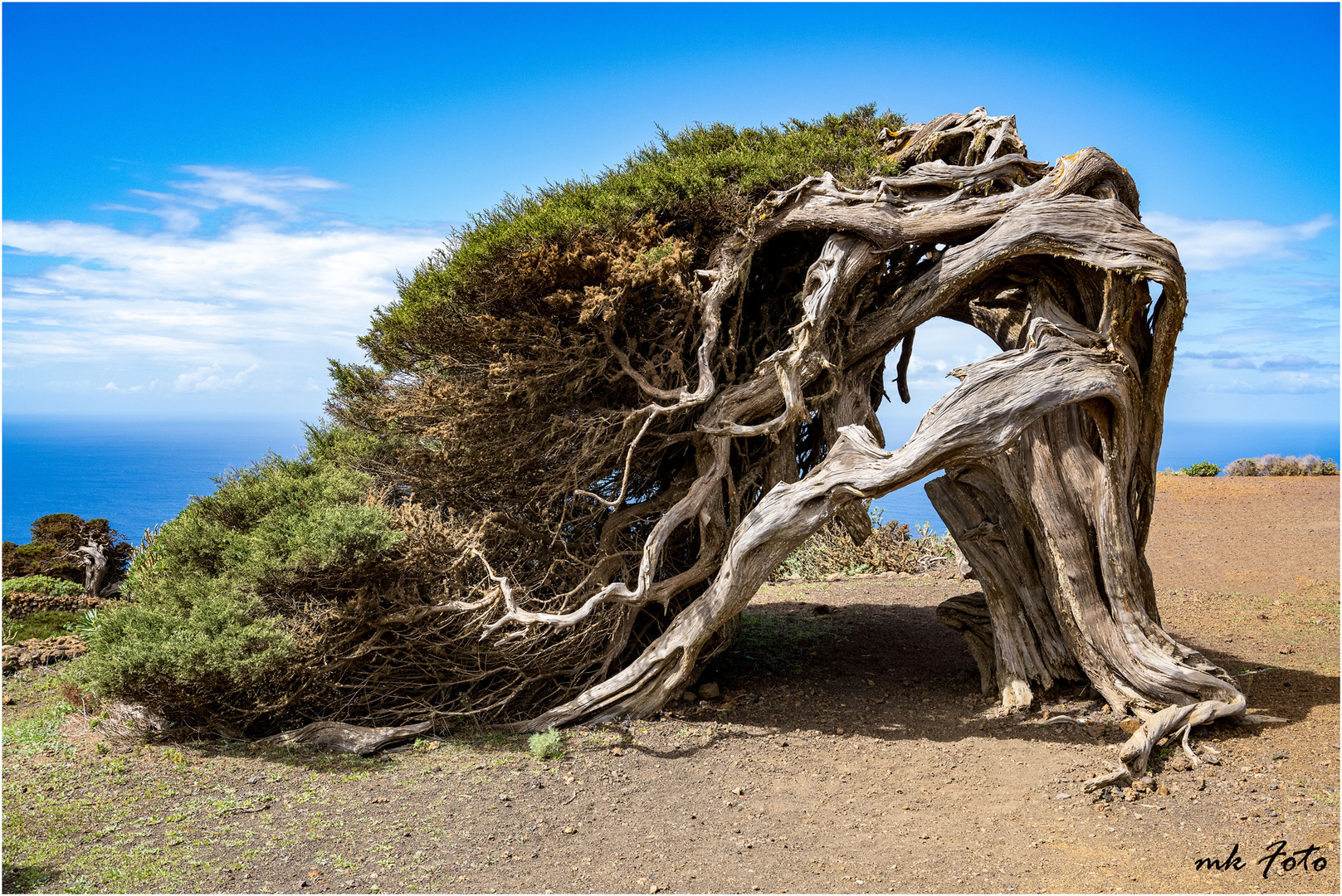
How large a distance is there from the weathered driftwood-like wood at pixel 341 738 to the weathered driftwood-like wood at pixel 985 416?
1.12 meters

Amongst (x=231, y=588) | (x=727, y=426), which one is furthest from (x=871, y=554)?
(x=231, y=588)

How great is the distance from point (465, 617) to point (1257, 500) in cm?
1693

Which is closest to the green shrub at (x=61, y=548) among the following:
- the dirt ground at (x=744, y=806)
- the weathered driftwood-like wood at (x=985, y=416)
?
the dirt ground at (x=744, y=806)

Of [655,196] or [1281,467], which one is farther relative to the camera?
[1281,467]

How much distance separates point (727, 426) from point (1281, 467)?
67.4 feet

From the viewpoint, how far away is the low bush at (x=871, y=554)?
14164mm

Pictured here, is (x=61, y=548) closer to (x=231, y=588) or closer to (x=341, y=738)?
(x=231, y=588)

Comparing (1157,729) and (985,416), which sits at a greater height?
(985,416)

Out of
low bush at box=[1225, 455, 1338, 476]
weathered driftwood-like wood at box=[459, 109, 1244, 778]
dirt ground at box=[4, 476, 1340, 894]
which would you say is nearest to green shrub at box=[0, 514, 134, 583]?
dirt ground at box=[4, 476, 1340, 894]

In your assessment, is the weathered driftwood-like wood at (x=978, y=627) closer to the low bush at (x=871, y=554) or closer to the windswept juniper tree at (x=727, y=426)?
the windswept juniper tree at (x=727, y=426)

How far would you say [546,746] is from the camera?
640 cm

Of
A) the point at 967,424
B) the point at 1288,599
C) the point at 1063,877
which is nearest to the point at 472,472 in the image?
the point at 967,424

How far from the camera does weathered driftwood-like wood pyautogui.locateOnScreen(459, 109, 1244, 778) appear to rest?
651 cm

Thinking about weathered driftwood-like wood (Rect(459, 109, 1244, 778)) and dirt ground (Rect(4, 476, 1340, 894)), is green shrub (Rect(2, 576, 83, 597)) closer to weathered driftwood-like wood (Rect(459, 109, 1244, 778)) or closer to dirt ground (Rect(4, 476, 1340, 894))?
dirt ground (Rect(4, 476, 1340, 894))
